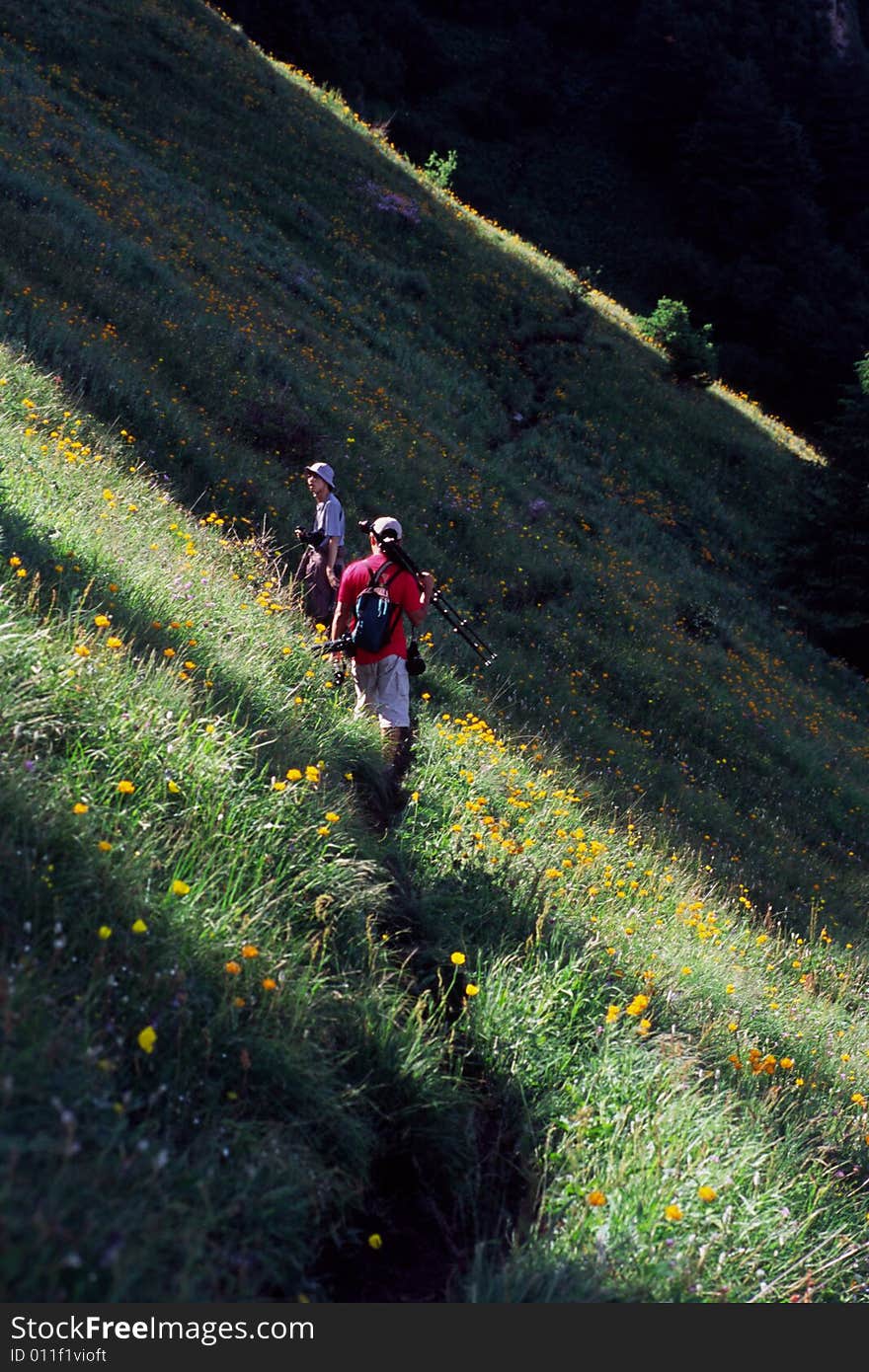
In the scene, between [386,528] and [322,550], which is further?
[322,550]

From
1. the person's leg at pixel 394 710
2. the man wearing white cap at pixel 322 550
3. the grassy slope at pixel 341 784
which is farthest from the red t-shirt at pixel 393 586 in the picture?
the man wearing white cap at pixel 322 550

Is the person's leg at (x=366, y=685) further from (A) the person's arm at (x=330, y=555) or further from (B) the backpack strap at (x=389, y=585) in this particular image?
(A) the person's arm at (x=330, y=555)

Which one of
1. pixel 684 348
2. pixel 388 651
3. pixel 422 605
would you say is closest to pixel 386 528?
pixel 422 605

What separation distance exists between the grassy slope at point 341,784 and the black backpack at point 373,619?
344mm

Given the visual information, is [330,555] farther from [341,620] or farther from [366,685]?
[366,685]

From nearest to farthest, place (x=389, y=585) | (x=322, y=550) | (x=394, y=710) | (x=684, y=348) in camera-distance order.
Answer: (x=394, y=710)
(x=389, y=585)
(x=322, y=550)
(x=684, y=348)

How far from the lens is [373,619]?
6.20m

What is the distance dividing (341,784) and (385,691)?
1.42 m

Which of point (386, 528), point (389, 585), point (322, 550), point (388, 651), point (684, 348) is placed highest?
point (684, 348)

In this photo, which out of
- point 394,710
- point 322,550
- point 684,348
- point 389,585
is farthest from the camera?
point 684,348

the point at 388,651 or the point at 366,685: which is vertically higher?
the point at 388,651

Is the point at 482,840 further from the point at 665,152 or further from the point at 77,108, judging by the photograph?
the point at 665,152

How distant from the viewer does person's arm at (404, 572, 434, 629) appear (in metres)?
6.39

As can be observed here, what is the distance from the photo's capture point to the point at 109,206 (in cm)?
1630
